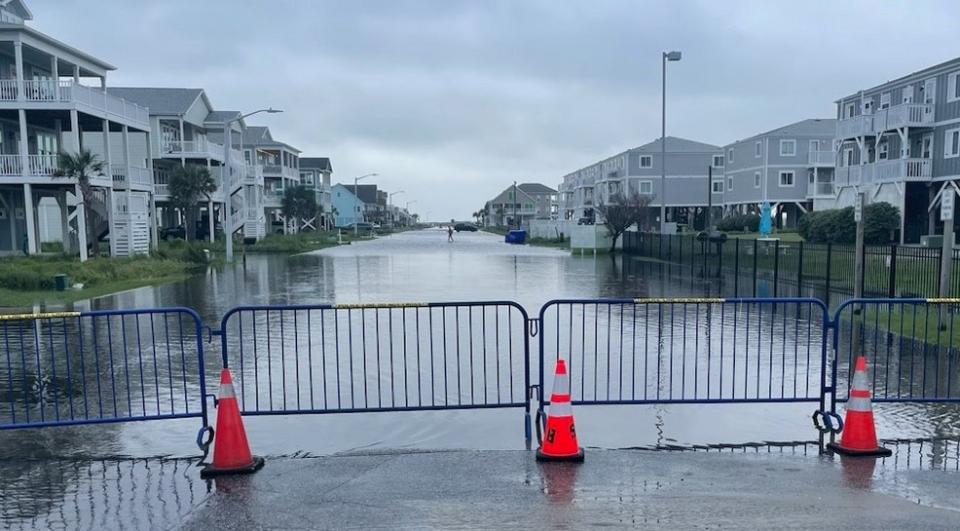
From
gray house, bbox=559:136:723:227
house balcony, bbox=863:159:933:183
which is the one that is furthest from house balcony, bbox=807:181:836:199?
house balcony, bbox=863:159:933:183

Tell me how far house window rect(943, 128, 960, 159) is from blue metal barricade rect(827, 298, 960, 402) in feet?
88.8

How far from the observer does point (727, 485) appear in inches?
215

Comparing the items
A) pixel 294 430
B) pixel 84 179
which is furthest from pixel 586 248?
pixel 294 430

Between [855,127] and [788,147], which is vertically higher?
[788,147]

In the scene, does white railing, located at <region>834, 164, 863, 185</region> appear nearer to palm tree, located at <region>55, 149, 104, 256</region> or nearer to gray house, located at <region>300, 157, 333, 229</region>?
palm tree, located at <region>55, 149, 104, 256</region>

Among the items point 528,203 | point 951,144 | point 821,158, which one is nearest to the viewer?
point 951,144

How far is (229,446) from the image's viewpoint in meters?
5.84

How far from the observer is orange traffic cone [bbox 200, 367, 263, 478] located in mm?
5801

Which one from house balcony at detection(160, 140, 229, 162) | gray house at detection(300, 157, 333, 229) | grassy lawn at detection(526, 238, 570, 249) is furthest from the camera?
gray house at detection(300, 157, 333, 229)

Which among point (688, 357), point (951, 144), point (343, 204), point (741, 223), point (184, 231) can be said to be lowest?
point (688, 357)

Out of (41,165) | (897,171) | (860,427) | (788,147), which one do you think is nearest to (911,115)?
(897,171)

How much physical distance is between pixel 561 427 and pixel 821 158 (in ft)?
187

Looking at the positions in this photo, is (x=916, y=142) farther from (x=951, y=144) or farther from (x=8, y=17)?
(x=8, y=17)

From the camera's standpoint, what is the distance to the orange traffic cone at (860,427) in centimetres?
607
